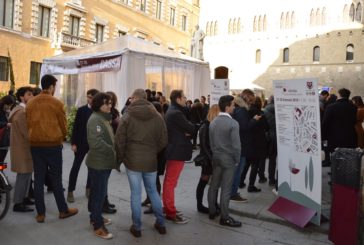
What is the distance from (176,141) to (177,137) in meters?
0.06

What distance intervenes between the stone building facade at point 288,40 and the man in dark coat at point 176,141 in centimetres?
4328

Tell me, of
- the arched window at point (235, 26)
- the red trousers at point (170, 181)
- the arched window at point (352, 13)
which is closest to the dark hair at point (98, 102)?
the red trousers at point (170, 181)

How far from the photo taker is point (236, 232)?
5.45 metres

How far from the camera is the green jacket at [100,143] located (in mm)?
4845

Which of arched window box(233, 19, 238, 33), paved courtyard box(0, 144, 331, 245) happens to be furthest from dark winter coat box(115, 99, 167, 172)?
arched window box(233, 19, 238, 33)

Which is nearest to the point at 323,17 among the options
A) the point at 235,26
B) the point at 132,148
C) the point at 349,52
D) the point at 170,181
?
the point at 349,52

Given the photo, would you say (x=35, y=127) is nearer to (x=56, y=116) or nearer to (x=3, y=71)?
(x=56, y=116)

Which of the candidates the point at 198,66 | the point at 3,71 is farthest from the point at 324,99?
the point at 3,71

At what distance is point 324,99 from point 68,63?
812 centimetres

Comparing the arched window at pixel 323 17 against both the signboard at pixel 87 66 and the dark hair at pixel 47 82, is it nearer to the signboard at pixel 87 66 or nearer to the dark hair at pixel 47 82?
the signboard at pixel 87 66

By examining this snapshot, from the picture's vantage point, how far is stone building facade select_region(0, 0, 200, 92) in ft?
80.8

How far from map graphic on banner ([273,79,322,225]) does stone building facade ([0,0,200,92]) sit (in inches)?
786

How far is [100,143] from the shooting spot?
15.9 feet

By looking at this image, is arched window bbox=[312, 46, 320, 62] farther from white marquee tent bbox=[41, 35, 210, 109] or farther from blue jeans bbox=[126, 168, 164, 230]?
blue jeans bbox=[126, 168, 164, 230]
